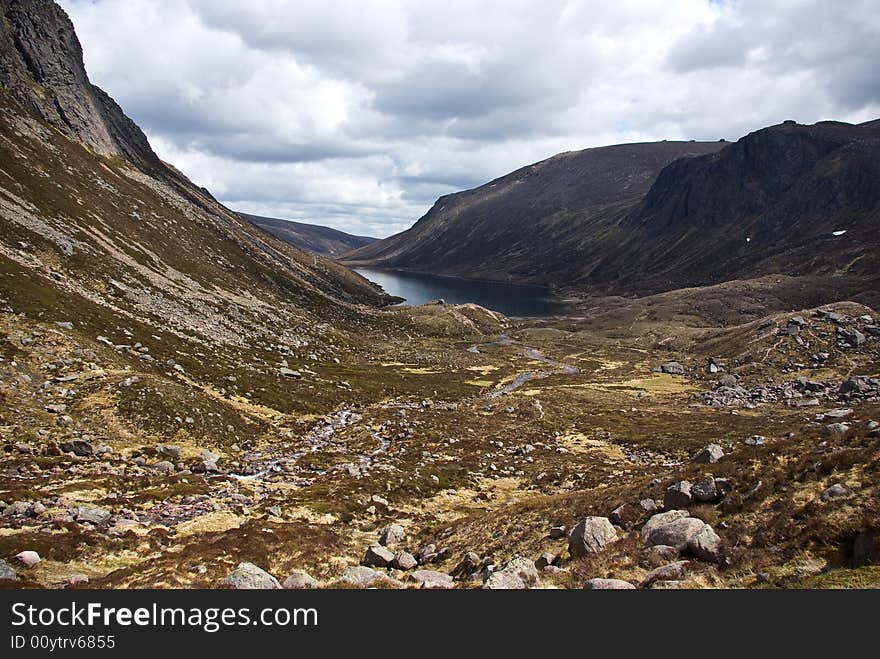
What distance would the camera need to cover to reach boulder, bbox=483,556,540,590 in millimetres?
15367

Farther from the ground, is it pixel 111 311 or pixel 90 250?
pixel 90 250

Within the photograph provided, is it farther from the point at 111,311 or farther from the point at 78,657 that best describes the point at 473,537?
the point at 111,311

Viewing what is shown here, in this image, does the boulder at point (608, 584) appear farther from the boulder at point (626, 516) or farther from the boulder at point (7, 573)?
the boulder at point (7, 573)

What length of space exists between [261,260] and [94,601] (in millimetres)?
135437

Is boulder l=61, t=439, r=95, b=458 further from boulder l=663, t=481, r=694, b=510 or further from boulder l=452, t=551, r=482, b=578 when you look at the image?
boulder l=663, t=481, r=694, b=510

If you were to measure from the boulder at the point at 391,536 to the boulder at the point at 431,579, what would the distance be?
604 cm

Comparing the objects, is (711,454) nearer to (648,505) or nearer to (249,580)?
(648,505)

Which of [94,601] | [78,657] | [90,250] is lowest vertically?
[78,657]

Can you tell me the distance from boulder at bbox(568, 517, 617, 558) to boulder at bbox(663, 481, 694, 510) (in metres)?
3.07

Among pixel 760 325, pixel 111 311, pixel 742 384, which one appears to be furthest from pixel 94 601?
pixel 760 325

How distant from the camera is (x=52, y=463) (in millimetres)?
28594

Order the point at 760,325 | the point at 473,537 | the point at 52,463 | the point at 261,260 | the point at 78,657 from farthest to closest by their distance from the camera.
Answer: the point at 261,260 < the point at 760,325 < the point at 52,463 < the point at 473,537 < the point at 78,657

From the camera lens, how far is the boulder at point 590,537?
60.6ft

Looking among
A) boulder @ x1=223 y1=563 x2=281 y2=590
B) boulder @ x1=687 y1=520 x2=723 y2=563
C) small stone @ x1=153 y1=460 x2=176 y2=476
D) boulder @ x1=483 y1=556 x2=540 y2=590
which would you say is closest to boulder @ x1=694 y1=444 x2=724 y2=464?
boulder @ x1=687 y1=520 x2=723 y2=563
